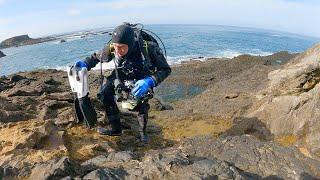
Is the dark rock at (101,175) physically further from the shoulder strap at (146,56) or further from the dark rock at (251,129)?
the dark rock at (251,129)

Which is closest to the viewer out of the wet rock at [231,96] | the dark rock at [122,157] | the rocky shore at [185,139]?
the rocky shore at [185,139]

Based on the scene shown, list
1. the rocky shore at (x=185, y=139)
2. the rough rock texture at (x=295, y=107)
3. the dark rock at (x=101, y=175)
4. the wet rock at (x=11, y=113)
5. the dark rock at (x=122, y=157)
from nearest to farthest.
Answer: the dark rock at (x=101, y=175), the rocky shore at (x=185, y=139), the dark rock at (x=122, y=157), the rough rock texture at (x=295, y=107), the wet rock at (x=11, y=113)

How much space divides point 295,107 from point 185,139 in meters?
2.34

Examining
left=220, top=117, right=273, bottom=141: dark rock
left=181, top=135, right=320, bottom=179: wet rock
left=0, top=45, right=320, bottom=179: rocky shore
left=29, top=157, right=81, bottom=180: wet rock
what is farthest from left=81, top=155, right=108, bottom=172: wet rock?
left=220, top=117, right=273, bottom=141: dark rock

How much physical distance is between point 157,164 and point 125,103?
6.90 feet

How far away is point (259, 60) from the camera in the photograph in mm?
22703

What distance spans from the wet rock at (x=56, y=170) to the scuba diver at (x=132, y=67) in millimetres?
1938

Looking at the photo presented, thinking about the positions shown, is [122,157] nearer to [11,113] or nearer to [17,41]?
[11,113]

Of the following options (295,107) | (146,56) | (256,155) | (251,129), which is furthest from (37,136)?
(295,107)

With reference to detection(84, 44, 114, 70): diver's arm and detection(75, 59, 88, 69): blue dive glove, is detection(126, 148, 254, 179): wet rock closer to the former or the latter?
detection(84, 44, 114, 70): diver's arm

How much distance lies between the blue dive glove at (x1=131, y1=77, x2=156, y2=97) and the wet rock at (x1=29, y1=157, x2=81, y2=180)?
1808mm

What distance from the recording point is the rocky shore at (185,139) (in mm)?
4910

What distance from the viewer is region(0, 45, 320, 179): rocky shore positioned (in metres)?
4.91

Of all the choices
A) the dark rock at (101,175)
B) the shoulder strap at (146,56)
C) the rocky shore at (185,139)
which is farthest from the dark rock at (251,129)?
the dark rock at (101,175)
